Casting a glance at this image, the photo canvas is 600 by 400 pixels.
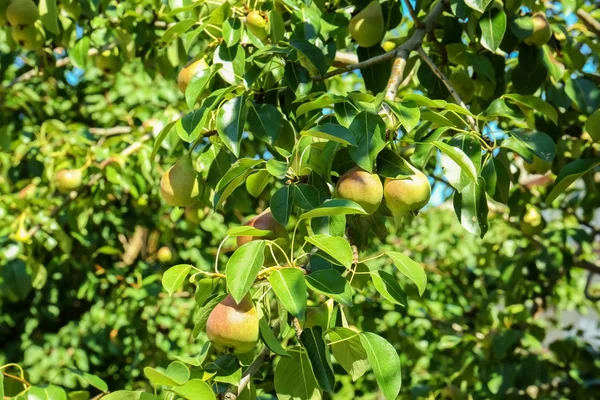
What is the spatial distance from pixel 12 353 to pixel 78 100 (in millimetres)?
1234

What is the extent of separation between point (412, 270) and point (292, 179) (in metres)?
0.22

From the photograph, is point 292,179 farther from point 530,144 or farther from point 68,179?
point 68,179

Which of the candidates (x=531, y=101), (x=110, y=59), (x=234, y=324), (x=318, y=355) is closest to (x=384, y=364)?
(x=318, y=355)

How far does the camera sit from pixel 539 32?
1.51 metres

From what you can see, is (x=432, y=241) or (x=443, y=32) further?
(x=432, y=241)

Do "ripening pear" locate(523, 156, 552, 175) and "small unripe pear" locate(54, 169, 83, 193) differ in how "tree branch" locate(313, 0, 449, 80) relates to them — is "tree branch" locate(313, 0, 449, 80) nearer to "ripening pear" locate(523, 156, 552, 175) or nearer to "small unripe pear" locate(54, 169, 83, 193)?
"ripening pear" locate(523, 156, 552, 175)

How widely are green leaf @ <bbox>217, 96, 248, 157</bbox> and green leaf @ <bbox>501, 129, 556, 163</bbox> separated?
1.33 ft

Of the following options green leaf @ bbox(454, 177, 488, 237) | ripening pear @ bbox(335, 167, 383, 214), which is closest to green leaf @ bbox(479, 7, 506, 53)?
green leaf @ bbox(454, 177, 488, 237)

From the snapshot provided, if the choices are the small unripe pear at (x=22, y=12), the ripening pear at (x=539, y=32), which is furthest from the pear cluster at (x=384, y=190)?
the small unripe pear at (x=22, y=12)

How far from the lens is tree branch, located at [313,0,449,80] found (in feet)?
4.27

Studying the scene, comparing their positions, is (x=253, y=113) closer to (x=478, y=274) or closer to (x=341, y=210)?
(x=341, y=210)

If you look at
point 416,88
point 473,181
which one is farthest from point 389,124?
point 416,88

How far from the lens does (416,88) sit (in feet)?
6.88

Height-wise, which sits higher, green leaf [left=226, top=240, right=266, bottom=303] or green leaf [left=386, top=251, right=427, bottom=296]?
green leaf [left=226, top=240, right=266, bottom=303]
